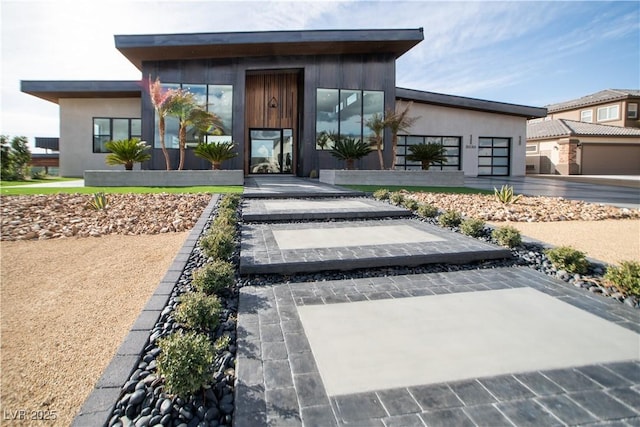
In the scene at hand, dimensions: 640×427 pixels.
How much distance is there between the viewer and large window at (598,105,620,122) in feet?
108

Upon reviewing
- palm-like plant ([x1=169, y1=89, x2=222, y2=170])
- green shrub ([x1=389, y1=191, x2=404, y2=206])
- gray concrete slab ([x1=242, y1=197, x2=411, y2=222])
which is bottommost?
gray concrete slab ([x1=242, y1=197, x2=411, y2=222])

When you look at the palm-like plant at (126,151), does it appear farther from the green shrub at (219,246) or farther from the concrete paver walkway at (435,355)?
the concrete paver walkway at (435,355)

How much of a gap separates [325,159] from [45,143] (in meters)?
20.4

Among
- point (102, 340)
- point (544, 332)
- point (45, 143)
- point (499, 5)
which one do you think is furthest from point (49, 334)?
point (45, 143)

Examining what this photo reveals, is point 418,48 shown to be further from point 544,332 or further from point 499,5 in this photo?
point 544,332

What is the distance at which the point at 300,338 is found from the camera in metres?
2.51

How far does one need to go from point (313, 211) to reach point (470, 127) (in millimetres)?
17499

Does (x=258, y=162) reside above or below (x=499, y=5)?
below

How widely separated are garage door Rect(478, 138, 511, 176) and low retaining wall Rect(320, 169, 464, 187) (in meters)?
9.02

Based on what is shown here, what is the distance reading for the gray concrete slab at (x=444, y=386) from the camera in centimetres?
175

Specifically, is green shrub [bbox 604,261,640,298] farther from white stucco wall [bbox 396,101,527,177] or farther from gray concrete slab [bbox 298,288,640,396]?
white stucco wall [bbox 396,101,527,177]

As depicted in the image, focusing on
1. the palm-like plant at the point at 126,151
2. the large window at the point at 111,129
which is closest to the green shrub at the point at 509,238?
the palm-like plant at the point at 126,151

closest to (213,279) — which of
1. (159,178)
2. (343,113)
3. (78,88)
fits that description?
(159,178)

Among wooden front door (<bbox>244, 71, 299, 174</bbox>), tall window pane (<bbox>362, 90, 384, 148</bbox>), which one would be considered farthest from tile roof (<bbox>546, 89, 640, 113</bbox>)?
wooden front door (<bbox>244, 71, 299, 174</bbox>)
